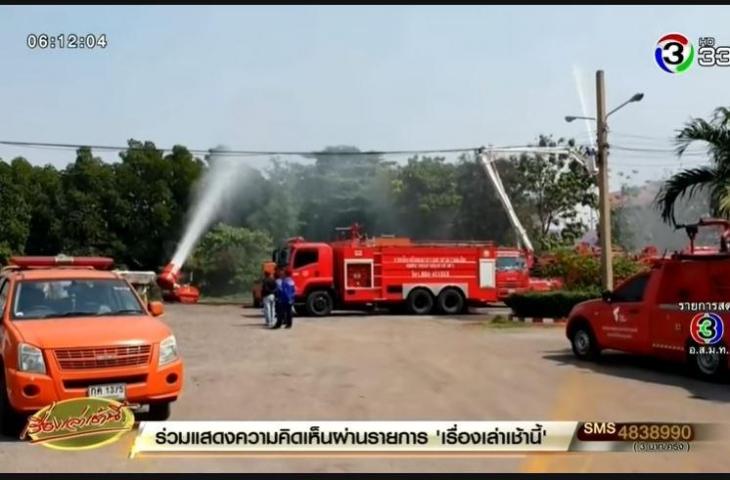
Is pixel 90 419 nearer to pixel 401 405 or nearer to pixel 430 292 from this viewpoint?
pixel 401 405

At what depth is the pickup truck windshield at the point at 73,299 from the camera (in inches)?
361

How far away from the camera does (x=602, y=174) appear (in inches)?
950

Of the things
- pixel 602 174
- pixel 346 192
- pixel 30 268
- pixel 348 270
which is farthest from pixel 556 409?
pixel 346 192

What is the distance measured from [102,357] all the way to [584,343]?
9.02 meters

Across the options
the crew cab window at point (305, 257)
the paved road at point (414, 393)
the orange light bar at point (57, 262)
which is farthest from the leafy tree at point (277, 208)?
the orange light bar at point (57, 262)

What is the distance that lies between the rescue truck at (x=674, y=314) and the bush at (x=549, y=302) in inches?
362

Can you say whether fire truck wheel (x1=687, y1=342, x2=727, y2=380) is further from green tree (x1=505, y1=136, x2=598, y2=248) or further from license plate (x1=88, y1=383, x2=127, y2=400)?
green tree (x1=505, y1=136, x2=598, y2=248)

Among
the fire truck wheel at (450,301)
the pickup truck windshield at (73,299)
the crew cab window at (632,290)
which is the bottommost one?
the fire truck wheel at (450,301)

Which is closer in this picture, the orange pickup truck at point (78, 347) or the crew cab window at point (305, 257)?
the orange pickup truck at point (78, 347)

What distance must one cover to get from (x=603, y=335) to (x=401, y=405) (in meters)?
5.45

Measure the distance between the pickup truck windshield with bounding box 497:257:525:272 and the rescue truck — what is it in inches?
650

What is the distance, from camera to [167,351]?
28.8 feet

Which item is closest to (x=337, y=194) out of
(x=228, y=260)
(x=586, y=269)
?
(x=228, y=260)

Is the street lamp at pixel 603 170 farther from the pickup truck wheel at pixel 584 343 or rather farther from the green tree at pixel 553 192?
the green tree at pixel 553 192
